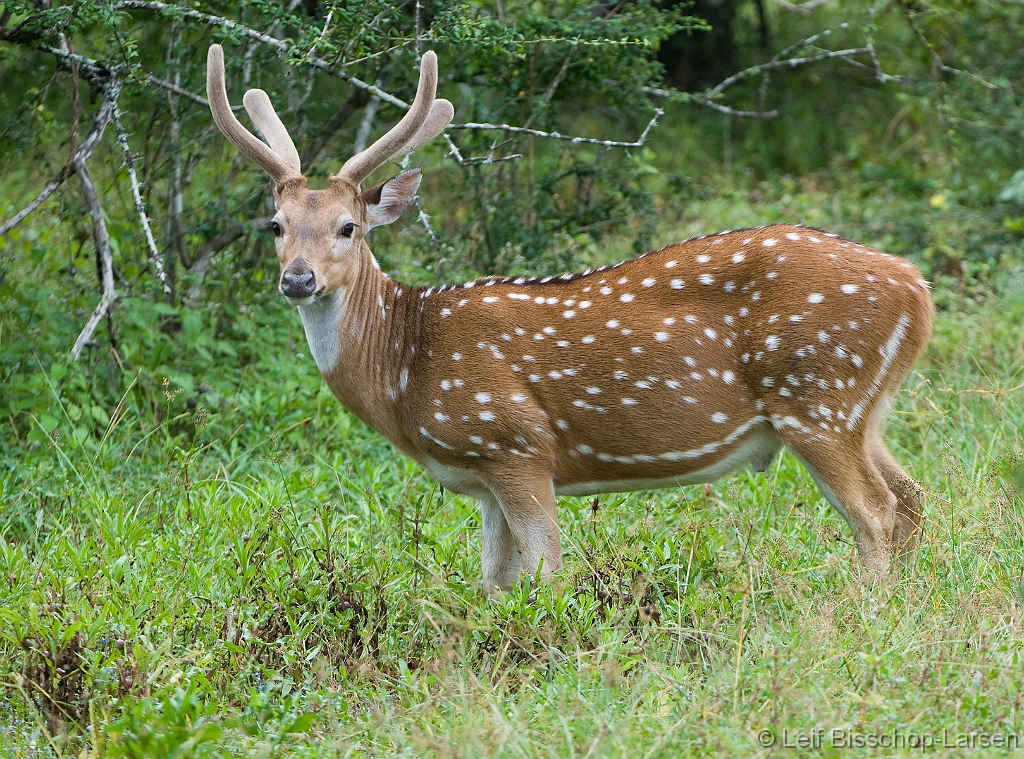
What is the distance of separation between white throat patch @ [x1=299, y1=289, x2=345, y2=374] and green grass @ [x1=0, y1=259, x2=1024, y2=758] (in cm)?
69

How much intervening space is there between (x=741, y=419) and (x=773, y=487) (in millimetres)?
1168

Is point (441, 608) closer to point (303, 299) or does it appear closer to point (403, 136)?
point (303, 299)

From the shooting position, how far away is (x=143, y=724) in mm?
3609

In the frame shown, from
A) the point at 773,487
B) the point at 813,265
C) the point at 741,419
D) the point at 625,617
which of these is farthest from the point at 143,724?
the point at 773,487

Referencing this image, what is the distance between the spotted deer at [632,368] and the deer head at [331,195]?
0.01 meters

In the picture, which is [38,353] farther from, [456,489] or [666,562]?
[666,562]

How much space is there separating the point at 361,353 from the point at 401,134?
1.01m

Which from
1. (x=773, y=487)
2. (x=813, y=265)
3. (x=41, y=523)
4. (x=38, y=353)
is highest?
(x=813, y=265)

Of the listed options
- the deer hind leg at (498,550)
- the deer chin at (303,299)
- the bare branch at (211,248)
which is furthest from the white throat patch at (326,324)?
the bare branch at (211,248)

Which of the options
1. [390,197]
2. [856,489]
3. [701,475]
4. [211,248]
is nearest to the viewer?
[856,489]

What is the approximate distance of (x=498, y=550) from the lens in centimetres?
532

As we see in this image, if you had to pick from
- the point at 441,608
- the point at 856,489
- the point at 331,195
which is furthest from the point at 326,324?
the point at 856,489

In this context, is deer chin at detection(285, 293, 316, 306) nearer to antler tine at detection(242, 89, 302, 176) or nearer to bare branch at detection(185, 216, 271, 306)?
antler tine at detection(242, 89, 302, 176)

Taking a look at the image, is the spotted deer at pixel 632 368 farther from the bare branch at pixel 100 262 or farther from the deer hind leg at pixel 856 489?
the bare branch at pixel 100 262
